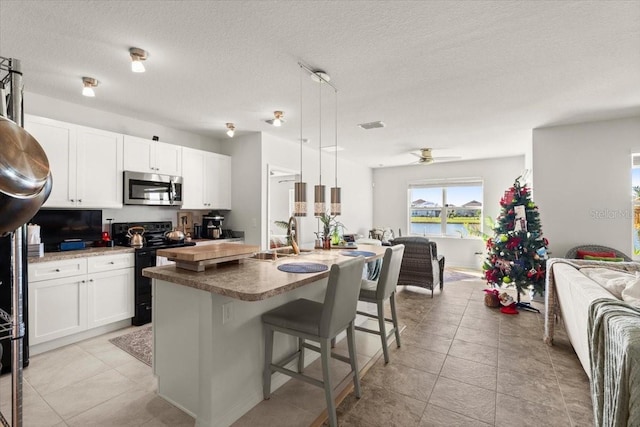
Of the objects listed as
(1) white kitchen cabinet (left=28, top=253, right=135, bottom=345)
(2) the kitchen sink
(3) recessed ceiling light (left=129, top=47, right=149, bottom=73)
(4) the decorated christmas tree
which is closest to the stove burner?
Result: (1) white kitchen cabinet (left=28, top=253, right=135, bottom=345)

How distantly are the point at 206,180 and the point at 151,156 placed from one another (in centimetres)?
86

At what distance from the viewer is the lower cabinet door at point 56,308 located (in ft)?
9.12

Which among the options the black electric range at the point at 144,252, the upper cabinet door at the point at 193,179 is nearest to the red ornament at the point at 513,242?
the black electric range at the point at 144,252

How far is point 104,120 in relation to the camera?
380cm

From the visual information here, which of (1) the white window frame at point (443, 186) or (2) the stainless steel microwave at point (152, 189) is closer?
(2) the stainless steel microwave at point (152, 189)

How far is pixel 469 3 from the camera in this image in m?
1.84

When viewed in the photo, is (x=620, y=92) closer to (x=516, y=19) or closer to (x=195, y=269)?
(x=516, y=19)

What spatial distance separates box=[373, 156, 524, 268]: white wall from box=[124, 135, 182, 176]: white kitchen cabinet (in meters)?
5.56

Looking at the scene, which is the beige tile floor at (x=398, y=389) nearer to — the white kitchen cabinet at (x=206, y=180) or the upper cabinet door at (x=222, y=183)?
the white kitchen cabinet at (x=206, y=180)

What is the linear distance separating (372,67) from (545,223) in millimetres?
3612

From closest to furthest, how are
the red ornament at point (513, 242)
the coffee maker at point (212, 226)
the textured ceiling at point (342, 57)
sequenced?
the textured ceiling at point (342, 57)
the red ornament at point (513, 242)
the coffee maker at point (212, 226)

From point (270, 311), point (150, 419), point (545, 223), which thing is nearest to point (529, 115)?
point (545, 223)

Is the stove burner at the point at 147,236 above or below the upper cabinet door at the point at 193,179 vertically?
below

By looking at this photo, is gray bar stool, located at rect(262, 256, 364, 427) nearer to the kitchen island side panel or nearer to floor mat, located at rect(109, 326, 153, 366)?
the kitchen island side panel
